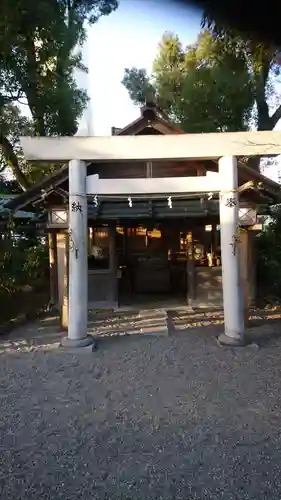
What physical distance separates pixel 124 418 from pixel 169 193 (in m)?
3.79

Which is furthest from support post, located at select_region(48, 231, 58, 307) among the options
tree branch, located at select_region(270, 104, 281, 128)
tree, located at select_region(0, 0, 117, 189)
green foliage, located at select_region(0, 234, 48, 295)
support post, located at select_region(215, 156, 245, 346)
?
tree branch, located at select_region(270, 104, 281, 128)

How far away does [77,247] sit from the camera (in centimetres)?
649

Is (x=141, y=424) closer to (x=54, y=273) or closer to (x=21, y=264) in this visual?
(x=21, y=264)

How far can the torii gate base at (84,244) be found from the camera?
21.3ft

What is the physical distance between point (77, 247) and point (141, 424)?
3.26m

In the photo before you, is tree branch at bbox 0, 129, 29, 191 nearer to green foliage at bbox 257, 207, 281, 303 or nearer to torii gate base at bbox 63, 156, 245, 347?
torii gate base at bbox 63, 156, 245, 347

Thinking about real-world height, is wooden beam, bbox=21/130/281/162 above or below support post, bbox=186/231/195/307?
above

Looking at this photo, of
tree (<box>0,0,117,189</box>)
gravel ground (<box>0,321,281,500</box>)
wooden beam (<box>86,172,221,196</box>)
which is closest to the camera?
gravel ground (<box>0,321,281,500</box>)

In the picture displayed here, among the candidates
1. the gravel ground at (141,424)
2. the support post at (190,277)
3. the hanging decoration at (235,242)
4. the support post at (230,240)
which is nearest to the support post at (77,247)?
the gravel ground at (141,424)

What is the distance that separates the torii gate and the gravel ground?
2.88 ft

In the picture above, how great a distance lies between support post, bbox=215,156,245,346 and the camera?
21.4 feet

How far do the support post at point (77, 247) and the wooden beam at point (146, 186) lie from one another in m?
0.20

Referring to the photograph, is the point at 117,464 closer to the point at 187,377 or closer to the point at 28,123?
the point at 187,377

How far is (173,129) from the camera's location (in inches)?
355
